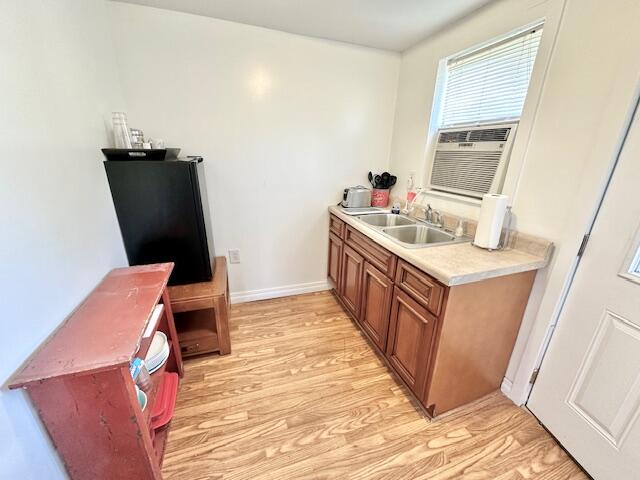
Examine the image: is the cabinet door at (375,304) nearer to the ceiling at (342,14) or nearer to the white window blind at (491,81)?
the white window blind at (491,81)

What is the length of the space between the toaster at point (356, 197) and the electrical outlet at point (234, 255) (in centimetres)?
109

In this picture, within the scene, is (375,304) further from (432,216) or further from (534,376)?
(534,376)

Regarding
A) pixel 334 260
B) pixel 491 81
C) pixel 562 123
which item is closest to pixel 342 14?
pixel 491 81

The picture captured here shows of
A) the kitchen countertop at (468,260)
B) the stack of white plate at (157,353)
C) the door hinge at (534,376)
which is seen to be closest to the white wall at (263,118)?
the stack of white plate at (157,353)

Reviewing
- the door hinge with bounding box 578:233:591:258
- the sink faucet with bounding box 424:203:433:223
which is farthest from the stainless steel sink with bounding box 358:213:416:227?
the door hinge with bounding box 578:233:591:258

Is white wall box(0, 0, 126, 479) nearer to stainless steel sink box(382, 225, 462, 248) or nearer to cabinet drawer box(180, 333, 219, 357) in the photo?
cabinet drawer box(180, 333, 219, 357)

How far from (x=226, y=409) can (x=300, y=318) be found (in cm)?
94

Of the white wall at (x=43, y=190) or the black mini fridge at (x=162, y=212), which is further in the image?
the black mini fridge at (x=162, y=212)

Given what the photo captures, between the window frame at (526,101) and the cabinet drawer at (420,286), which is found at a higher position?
the window frame at (526,101)

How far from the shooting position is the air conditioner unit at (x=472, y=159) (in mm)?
1526

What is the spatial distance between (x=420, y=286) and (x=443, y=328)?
22 centimetres

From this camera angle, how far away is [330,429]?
1.37 m

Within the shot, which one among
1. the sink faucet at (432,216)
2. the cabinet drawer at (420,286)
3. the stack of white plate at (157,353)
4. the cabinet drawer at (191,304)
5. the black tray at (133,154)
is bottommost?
the stack of white plate at (157,353)

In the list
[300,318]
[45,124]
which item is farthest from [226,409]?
[45,124]
